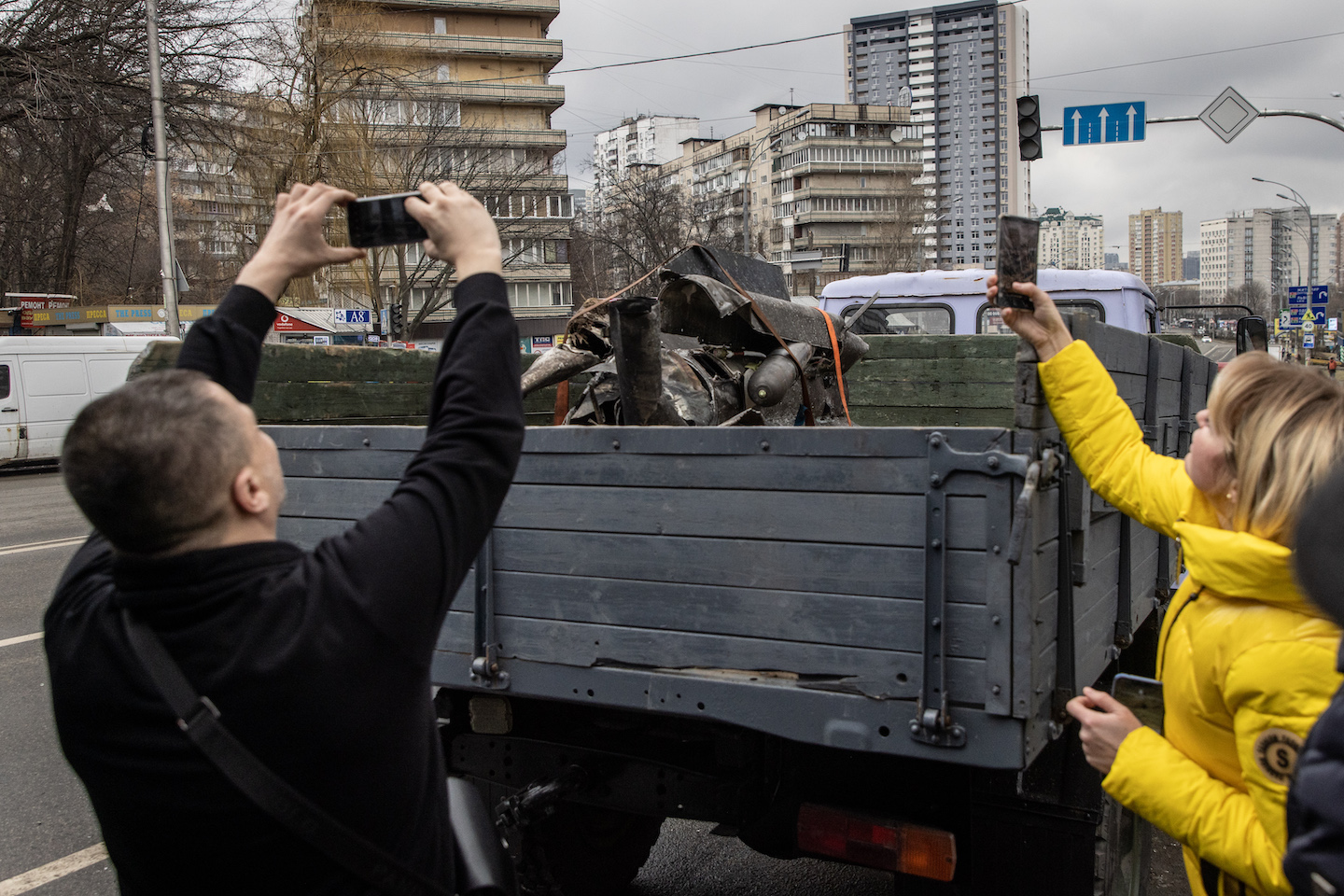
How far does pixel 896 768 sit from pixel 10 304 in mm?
38812

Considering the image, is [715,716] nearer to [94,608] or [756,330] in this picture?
[94,608]

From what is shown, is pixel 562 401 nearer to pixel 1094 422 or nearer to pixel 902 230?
pixel 1094 422

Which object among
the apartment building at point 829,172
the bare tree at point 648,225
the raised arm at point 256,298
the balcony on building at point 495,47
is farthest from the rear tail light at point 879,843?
the apartment building at point 829,172

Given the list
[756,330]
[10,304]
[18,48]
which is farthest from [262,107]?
[756,330]

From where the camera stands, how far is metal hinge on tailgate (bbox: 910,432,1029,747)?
7.59 feet

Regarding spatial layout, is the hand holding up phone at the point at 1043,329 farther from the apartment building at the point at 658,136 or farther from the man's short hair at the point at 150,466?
the apartment building at the point at 658,136

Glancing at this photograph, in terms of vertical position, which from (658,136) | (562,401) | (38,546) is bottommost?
(38,546)

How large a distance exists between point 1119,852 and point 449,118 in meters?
38.7

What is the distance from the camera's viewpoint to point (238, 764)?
4.53 feet

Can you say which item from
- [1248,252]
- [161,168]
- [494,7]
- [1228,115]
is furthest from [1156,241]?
[161,168]

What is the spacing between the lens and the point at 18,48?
18.1 metres

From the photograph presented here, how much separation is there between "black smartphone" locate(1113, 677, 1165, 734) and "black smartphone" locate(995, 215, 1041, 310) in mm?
946

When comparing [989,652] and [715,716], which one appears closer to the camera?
[989,652]

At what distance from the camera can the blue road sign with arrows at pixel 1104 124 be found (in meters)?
19.9
